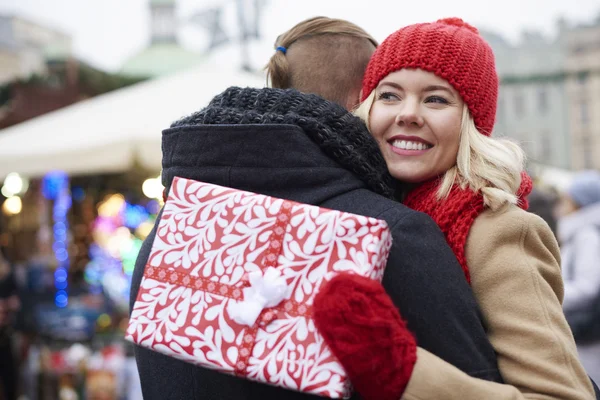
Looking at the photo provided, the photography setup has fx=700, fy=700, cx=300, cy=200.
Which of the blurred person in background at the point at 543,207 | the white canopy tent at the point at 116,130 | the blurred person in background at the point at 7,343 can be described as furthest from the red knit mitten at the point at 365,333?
the blurred person in background at the point at 7,343

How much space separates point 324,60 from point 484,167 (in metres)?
0.55

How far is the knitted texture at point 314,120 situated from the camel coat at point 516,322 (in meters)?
0.27

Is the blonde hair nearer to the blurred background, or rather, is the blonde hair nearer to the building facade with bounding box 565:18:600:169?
the blurred background

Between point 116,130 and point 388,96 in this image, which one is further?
point 116,130

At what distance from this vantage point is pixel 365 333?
1.22 m

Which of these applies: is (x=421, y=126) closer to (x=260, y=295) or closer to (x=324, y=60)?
(x=324, y=60)

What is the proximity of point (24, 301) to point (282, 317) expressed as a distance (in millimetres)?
5697

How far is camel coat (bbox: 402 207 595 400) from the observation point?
129 cm

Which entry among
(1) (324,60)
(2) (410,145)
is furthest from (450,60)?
(1) (324,60)

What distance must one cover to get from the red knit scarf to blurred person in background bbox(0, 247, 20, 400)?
18.0 feet

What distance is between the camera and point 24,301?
20.9 feet

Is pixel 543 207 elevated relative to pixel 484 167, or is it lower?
lower

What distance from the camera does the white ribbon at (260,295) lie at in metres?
1.28

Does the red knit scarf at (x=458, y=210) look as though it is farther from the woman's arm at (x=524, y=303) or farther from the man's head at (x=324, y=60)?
the man's head at (x=324, y=60)
